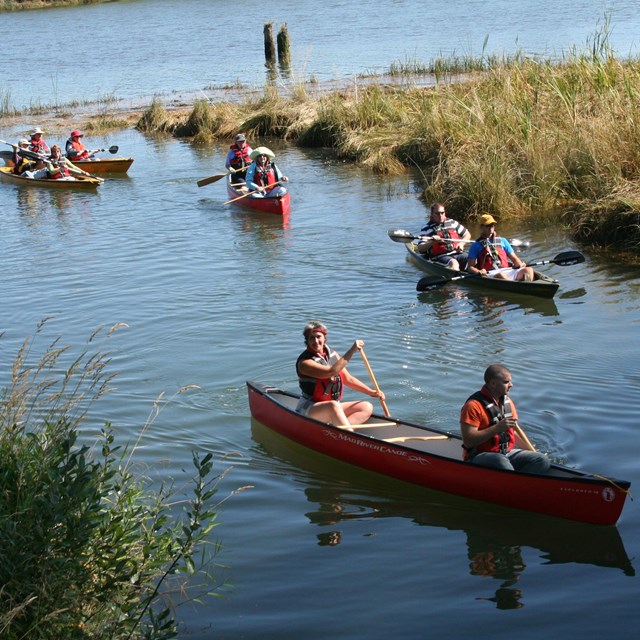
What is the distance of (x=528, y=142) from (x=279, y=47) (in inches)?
858

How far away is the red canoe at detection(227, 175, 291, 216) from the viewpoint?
19.2m

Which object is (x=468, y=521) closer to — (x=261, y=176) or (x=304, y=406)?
(x=304, y=406)

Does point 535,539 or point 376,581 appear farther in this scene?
point 535,539

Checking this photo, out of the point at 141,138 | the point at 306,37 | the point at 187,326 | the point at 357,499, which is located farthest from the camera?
the point at 306,37

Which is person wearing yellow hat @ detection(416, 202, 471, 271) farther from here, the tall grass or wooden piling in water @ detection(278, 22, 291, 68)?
wooden piling in water @ detection(278, 22, 291, 68)

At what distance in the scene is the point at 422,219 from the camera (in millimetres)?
18062

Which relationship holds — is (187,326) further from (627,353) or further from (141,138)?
(141,138)

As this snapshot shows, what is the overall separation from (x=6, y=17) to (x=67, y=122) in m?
32.5

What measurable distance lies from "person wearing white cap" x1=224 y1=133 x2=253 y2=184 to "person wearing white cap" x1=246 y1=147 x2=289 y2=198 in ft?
3.01

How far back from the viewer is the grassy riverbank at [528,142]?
620 inches

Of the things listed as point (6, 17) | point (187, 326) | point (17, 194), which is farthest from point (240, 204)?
point (6, 17)

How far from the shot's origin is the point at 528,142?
17.4m

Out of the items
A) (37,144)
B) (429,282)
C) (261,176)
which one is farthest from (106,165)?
(429,282)

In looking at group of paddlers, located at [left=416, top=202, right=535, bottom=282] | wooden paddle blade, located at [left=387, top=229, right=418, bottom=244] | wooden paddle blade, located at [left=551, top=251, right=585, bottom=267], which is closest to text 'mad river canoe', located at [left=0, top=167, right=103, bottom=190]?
wooden paddle blade, located at [left=387, top=229, right=418, bottom=244]
